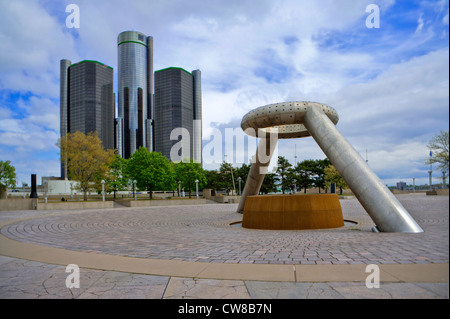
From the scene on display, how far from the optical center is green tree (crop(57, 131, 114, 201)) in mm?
44625

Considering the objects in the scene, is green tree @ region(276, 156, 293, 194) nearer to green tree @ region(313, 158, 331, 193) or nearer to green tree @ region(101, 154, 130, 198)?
green tree @ region(313, 158, 331, 193)

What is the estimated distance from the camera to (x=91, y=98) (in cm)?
11744

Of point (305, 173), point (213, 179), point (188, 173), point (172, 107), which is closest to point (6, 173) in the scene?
point (188, 173)

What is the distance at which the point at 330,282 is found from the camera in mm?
4191

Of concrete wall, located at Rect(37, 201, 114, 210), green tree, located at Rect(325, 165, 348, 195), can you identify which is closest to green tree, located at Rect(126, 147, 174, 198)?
concrete wall, located at Rect(37, 201, 114, 210)

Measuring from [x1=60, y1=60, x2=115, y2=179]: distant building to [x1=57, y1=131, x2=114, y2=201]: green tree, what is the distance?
6493 centimetres

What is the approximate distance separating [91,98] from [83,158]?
8249cm

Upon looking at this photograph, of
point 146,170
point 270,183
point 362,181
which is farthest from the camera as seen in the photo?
point 270,183

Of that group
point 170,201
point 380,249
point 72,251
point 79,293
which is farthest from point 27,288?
point 170,201

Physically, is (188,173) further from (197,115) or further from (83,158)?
(197,115)

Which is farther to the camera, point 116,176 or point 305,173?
point 305,173

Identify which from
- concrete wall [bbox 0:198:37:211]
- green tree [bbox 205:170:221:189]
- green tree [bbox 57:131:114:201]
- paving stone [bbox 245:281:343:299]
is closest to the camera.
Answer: paving stone [bbox 245:281:343:299]
